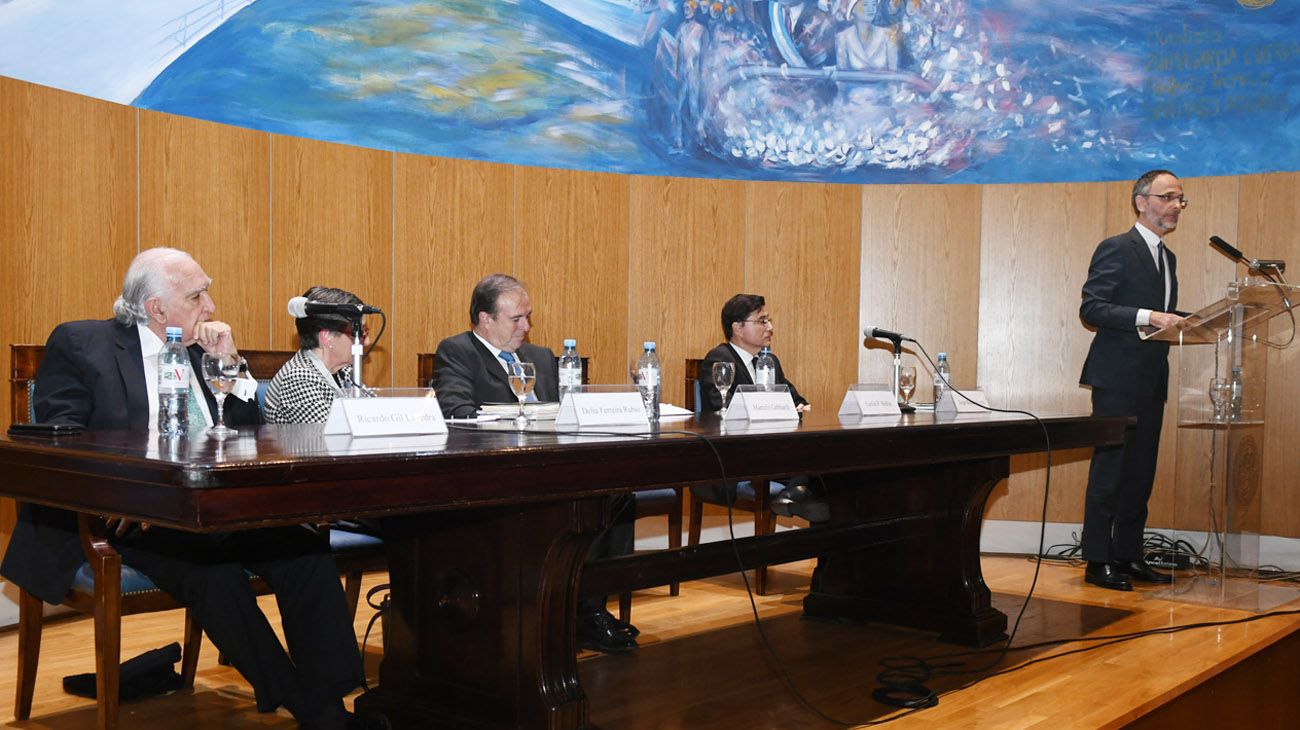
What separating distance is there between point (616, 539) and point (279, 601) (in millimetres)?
→ 1326

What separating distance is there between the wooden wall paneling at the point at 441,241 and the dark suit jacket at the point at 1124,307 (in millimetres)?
2542

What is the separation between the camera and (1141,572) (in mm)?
4586

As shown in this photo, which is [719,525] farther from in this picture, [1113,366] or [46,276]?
[46,276]

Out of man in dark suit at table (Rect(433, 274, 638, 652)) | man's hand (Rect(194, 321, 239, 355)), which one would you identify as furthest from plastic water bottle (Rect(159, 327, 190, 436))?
man in dark suit at table (Rect(433, 274, 638, 652))

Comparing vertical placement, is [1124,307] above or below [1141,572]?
above

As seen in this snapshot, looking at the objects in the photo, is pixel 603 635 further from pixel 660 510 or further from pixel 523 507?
pixel 523 507

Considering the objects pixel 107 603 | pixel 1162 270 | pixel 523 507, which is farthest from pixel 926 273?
pixel 107 603

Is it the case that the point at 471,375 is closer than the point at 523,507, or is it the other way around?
the point at 523,507

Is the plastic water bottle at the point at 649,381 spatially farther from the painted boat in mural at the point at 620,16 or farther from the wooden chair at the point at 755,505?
the painted boat in mural at the point at 620,16

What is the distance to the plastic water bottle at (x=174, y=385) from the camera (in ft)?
6.99

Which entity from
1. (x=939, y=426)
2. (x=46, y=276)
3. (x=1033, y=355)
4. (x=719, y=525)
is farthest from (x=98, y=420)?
(x=1033, y=355)

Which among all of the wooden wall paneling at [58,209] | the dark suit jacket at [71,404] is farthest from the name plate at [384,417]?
the wooden wall paneling at [58,209]

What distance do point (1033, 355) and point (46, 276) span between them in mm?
4292

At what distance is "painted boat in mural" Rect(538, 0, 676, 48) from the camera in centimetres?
581
